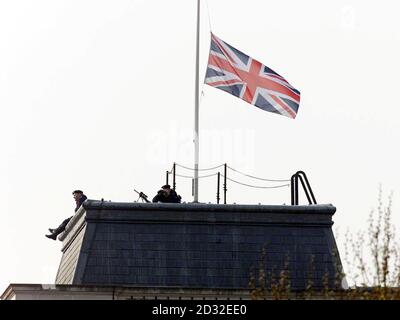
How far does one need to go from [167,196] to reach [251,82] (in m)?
5.61

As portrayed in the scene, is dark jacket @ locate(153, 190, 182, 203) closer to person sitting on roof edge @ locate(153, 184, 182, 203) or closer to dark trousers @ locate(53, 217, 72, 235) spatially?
person sitting on roof edge @ locate(153, 184, 182, 203)

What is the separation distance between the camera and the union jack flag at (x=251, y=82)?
68938 millimetres

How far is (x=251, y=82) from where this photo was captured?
69.4 meters

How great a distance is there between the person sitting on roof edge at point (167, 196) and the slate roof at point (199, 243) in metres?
0.43

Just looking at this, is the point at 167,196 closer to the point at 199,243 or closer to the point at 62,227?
the point at 199,243

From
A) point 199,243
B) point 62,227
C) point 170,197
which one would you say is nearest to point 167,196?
point 170,197

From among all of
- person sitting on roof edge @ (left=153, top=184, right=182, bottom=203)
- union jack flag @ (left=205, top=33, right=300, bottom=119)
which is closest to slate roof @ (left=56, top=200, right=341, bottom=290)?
person sitting on roof edge @ (left=153, top=184, right=182, bottom=203)

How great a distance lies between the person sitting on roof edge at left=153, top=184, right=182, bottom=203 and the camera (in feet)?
214

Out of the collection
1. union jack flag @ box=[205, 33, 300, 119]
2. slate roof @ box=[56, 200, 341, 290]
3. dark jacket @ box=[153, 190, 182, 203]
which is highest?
union jack flag @ box=[205, 33, 300, 119]

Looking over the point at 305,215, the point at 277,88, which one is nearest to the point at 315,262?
the point at 305,215

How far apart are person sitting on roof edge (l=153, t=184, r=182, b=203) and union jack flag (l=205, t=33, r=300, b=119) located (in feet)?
15.2

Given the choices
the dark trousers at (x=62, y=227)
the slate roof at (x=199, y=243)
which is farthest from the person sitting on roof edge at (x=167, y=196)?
the dark trousers at (x=62, y=227)
